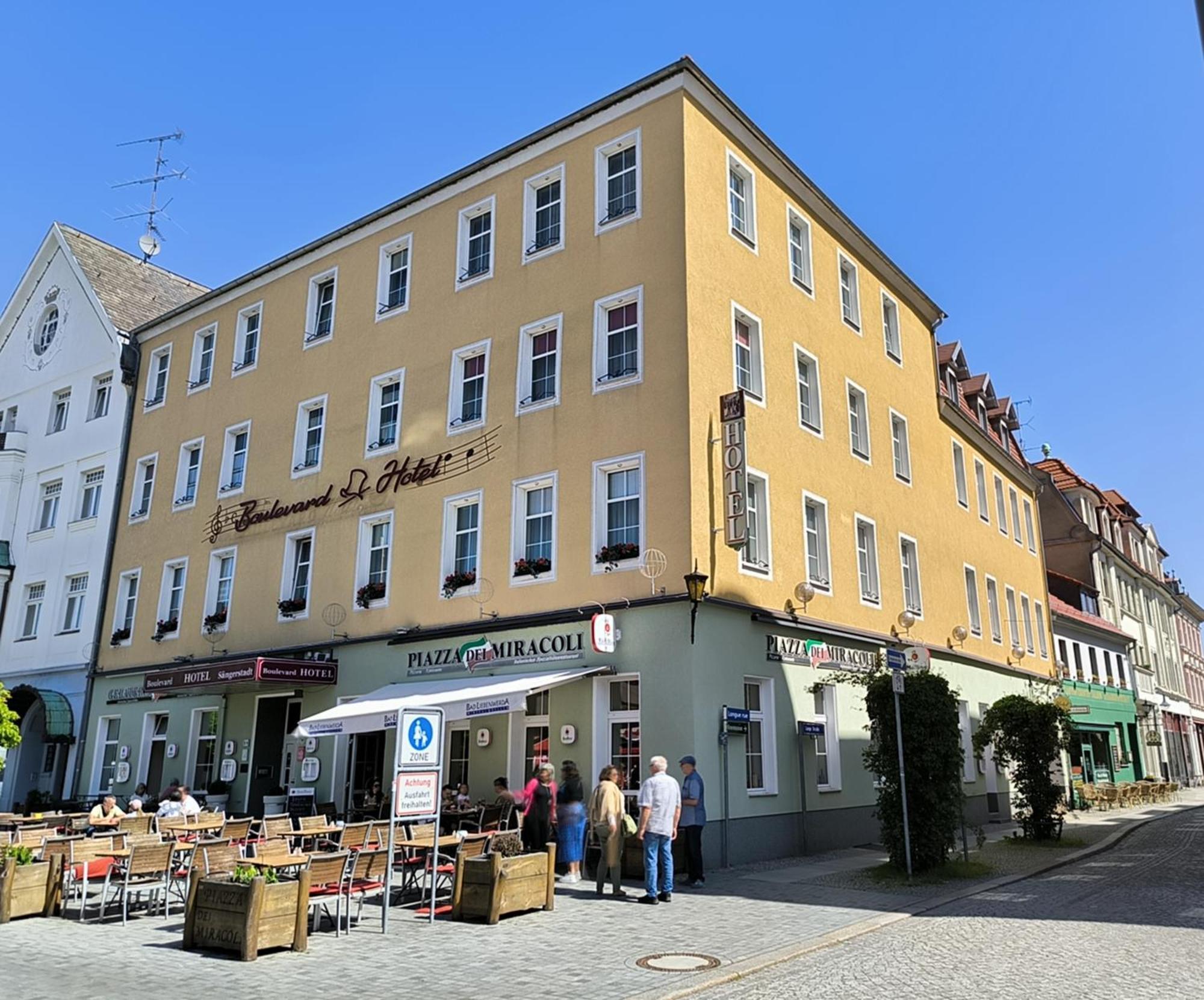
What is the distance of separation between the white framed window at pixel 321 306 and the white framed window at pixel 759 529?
1178 centimetres

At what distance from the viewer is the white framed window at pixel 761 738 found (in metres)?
17.2

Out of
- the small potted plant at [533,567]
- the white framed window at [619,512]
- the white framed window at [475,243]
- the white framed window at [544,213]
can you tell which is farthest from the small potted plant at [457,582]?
the white framed window at [544,213]

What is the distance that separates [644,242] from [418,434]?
6395 millimetres

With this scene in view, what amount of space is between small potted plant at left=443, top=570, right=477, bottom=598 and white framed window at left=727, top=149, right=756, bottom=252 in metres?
8.40

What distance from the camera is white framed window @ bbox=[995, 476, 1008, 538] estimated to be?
3162 centimetres

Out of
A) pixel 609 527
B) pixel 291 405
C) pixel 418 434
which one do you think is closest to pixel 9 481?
pixel 291 405

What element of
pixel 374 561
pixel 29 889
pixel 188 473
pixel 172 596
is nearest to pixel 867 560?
pixel 374 561

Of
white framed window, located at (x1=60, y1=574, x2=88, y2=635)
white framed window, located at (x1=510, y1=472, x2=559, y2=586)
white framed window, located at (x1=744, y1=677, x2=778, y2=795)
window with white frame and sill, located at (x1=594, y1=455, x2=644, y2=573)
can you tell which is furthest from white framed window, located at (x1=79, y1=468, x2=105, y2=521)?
white framed window, located at (x1=744, y1=677, x2=778, y2=795)

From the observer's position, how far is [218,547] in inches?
998

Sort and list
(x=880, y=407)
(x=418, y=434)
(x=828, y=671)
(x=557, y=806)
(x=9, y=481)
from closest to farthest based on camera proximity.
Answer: (x=557, y=806) < (x=828, y=671) < (x=418, y=434) < (x=880, y=407) < (x=9, y=481)

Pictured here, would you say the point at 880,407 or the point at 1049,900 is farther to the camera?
the point at 880,407

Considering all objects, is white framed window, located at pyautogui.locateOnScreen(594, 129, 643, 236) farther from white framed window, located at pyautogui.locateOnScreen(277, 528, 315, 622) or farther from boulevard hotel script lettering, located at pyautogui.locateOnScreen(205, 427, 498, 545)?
white framed window, located at pyautogui.locateOnScreen(277, 528, 315, 622)

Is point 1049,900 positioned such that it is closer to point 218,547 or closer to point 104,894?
point 104,894

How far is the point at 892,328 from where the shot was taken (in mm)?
26234
